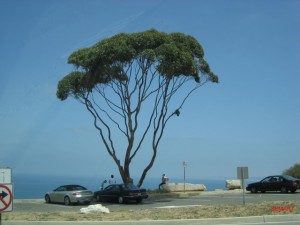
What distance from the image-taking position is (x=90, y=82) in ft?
119

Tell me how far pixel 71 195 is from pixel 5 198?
21069mm

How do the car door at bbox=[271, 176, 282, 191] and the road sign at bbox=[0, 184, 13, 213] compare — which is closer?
the road sign at bbox=[0, 184, 13, 213]

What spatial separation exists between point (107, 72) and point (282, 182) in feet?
50.3

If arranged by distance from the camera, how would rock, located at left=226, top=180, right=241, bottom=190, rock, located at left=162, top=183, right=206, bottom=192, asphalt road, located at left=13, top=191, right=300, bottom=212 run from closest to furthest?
asphalt road, located at left=13, top=191, right=300, bottom=212
rock, located at left=162, top=183, right=206, bottom=192
rock, located at left=226, top=180, right=241, bottom=190

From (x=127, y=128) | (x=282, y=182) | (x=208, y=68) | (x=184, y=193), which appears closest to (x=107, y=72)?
(x=127, y=128)

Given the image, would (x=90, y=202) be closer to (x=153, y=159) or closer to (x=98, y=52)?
(x=153, y=159)

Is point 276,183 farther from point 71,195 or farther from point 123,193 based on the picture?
point 71,195

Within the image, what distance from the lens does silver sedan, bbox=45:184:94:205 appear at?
3078cm

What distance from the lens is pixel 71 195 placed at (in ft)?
101

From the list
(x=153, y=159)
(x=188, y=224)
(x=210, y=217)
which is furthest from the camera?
(x=153, y=159)

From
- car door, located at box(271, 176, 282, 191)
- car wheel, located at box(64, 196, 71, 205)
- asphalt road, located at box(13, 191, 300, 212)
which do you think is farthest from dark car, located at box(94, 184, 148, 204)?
car door, located at box(271, 176, 282, 191)

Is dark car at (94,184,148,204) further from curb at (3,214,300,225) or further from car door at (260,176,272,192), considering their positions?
curb at (3,214,300,225)

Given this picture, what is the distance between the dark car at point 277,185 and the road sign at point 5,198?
93.7ft

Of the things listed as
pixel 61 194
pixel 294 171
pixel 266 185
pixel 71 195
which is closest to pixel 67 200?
pixel 71 195
